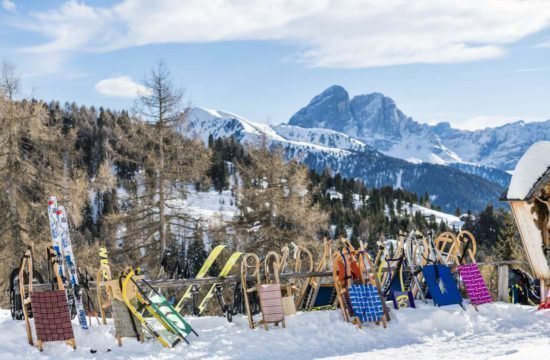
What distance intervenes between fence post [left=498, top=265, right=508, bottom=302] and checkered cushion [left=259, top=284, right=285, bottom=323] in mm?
5509

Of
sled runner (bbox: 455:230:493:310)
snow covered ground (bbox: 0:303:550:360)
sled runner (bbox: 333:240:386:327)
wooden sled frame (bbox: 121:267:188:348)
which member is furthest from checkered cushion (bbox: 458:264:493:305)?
wooden sled frame (bbox: 121:267:188:348)

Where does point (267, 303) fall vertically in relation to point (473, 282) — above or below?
above

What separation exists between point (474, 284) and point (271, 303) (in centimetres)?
412

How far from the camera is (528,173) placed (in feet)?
8.50

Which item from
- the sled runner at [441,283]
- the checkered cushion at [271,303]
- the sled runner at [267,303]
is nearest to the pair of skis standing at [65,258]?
the sled runner at [267,303]

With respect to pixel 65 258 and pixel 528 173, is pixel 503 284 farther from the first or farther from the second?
pixel 528 173

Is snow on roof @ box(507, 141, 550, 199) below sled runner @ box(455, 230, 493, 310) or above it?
above

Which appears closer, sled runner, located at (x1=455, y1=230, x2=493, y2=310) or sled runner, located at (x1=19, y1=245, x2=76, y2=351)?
sled runner, located at (x1=19, y1=245, x2=76, y2=351)

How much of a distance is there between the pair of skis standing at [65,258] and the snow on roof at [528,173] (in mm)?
A: 7602

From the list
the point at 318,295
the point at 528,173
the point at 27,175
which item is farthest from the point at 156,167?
the point at 528,173

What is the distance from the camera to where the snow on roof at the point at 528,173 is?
8.48ft

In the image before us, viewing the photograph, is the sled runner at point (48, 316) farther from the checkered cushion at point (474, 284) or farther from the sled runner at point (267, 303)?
the checkered cushion at point (474, 284)

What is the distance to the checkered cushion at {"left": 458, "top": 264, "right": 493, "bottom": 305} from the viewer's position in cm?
1102

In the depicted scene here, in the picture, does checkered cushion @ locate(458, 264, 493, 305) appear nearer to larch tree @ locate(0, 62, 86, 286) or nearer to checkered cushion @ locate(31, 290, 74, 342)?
checkered cushion @ locate(31, 290, 74, 342)
